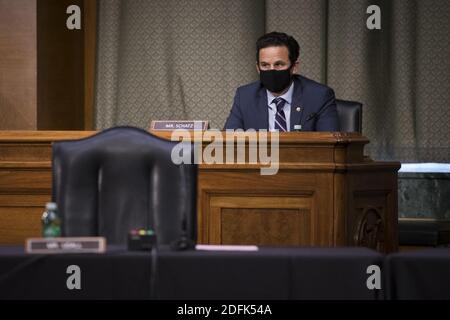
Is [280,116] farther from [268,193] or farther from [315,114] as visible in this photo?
[268,193]

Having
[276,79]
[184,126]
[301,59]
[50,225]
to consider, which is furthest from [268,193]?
[301,59]

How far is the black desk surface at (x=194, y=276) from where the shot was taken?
77.5 inches

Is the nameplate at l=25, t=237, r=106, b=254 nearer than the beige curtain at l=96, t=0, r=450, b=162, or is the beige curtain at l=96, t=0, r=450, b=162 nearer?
the nameplate at l=25, t=237, r=106, b=254

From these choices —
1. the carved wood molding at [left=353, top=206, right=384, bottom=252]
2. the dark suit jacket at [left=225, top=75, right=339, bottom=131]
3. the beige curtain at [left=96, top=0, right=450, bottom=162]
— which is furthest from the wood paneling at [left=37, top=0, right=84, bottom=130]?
the carved wood molding at [left=353, top=206, right=384, bottom=252]

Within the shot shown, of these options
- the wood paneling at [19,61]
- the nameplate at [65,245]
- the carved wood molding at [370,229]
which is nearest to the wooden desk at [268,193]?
the carved wood molding at [370,229]

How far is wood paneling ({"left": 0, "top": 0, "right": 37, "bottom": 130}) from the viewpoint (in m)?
5.68

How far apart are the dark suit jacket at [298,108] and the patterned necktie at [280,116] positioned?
0.04 metres

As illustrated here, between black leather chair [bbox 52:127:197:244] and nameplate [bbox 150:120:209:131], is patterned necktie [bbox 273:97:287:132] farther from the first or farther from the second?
black leather chair [bbox 52:127:197:244]

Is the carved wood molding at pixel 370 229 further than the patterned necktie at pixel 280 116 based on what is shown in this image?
No

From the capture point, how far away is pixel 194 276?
1972mm

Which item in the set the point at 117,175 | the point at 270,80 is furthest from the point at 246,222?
the point at 117,175

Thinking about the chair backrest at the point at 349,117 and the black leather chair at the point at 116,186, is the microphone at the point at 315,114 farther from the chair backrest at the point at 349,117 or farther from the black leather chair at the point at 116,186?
the black leather chair at the point at 116,186

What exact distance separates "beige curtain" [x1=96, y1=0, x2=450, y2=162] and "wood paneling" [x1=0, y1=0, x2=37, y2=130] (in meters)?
0.83

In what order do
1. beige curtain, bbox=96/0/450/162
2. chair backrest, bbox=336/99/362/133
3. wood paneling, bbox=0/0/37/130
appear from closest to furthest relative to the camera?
chair backrest, bbox=336/99/362/133 → wood paneling, bbox=0/0/37/130 → beige curtain, bbox=96/0/450/162
